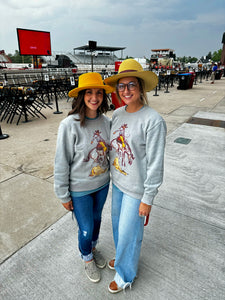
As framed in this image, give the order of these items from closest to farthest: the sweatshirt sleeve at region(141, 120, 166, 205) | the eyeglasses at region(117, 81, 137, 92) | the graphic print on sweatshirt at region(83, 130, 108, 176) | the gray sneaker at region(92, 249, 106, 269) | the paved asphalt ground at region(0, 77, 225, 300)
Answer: the sweatshirt sleeve at region(141, 120, 166, 205), the eyeglasses at region(117, 81, 137, 92), the graphic print on sweatshirt at region(83, 130, 108, 176), the paved asphalt ground at region(0, 77, 225, 300), the gray sneaker at region(92, 249, 106, 269)

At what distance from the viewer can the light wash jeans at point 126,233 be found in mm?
1448

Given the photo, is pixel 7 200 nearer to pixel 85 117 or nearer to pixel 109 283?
pixel 109 283

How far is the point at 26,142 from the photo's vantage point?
16.7 feet

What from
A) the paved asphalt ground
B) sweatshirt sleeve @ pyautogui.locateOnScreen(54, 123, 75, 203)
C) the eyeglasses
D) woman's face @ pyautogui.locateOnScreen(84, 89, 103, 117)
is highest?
the eyeglasses

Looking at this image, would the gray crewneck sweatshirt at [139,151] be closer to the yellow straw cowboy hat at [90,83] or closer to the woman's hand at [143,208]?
the woman's hand at [143,208]

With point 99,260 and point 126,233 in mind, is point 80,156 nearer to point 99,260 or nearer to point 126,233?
point 126,233

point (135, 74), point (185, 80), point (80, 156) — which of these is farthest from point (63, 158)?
point (185, 80)

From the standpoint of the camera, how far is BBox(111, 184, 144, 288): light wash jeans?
145cm

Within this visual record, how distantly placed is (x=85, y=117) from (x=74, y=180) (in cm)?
48

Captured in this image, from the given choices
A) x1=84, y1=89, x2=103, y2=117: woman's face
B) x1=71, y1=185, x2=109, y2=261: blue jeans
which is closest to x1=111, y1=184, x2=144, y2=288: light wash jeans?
x1=71, y1=185, x2=109, y2=261: blue jeans

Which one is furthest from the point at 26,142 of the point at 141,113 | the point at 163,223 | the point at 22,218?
the point at 141,113

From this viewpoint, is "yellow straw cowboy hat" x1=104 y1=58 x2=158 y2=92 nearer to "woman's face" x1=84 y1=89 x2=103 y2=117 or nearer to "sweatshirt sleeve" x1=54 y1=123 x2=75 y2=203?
"woman's face" x1=84 y1=89 x2=103 y2=117

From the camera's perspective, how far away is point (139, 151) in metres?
1.38

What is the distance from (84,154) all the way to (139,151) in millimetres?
401
